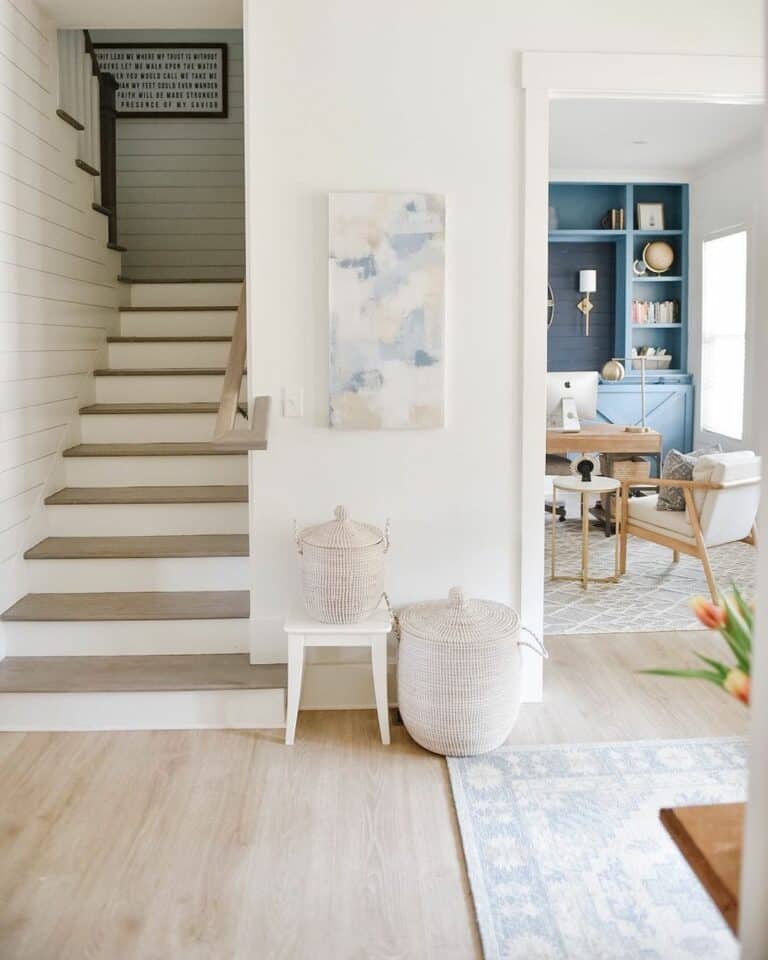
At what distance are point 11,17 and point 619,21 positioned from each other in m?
2.24

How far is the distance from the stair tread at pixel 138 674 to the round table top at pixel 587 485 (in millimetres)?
2432

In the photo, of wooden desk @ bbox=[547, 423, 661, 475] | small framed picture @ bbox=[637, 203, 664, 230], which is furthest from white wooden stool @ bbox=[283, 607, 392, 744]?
small framed picture @ bbox=[637, 203, 664, 230]

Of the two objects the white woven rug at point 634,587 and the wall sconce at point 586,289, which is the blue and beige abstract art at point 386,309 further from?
the wall sconce at point 586,289

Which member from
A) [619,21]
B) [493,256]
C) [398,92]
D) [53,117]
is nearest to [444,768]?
[493,256]

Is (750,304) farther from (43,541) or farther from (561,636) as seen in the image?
(43,541)

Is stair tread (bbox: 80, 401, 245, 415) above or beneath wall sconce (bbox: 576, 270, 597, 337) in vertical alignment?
beneath

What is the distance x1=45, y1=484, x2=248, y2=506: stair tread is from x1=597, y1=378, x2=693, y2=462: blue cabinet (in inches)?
183

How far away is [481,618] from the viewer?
331 cm

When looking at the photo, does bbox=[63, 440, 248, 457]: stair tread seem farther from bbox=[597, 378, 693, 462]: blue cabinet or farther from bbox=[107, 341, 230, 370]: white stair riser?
bbox=[597, 378, 693, 462]: blue cabinet

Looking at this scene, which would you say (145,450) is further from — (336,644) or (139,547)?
(336,644)

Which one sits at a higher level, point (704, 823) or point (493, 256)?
point (493, 256)

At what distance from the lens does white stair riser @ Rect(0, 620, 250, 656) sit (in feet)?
12.1

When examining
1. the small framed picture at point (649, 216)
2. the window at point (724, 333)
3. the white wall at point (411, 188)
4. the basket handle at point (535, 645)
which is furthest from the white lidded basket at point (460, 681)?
the small framed picture at point (649, 216)

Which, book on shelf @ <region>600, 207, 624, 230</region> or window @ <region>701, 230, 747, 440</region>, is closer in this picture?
window @ <region>701, 230, 747, 440</region>
